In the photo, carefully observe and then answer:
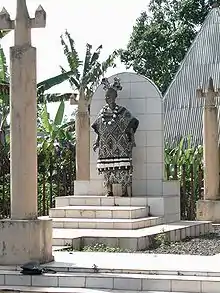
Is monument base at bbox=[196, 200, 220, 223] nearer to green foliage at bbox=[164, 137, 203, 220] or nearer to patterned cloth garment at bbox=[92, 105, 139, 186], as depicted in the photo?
green foliage at bbox=[164, 137, 203, 220]

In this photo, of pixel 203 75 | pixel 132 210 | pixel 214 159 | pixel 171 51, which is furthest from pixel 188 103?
pixel 132 210

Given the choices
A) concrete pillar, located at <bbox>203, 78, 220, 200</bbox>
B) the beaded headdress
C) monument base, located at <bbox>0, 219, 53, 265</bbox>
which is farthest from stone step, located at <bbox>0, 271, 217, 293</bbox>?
concrete pillar, located at <bbox>203, 78, 220, 200</bbox>

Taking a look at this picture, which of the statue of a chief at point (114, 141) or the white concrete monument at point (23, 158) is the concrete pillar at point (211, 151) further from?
the white concrete monument at point (23, 158)

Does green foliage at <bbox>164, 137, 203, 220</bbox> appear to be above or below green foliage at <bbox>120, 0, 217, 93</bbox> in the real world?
below

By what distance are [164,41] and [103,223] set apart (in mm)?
25916

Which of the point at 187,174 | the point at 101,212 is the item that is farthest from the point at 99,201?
the point at 187,174

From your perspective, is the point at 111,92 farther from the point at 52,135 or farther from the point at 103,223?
the point at 52,135

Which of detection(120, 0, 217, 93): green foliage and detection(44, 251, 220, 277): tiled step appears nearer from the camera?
detection(44, 251, 220, 277): tiled step

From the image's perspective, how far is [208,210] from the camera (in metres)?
15.7

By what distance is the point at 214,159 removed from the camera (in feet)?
51.6

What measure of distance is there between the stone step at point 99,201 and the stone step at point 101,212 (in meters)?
0.27

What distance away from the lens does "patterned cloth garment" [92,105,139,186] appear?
45.2 feet

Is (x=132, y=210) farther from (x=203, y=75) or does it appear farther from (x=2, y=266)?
(x=203, y=75)

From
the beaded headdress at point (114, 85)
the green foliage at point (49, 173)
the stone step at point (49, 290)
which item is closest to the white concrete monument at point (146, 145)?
the beaded headdress at point (114, 85)
